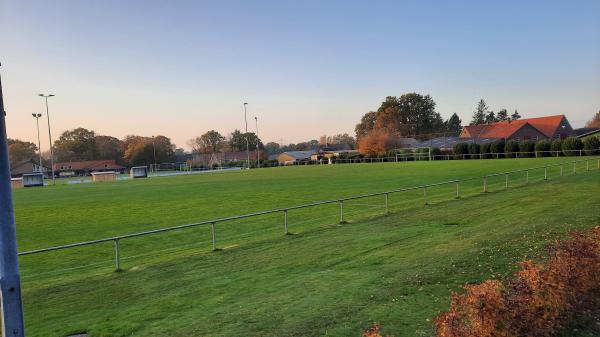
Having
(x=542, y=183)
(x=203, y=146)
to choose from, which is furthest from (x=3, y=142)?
(x=203, y=146)

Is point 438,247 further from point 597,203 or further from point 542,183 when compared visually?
point 542,183

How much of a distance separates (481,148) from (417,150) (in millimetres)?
12582

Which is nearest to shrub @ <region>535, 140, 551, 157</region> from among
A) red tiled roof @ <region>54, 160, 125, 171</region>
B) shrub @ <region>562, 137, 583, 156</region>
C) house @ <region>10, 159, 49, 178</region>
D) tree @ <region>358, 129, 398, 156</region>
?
shrub @ <region>562, 137, 583, 156</region>

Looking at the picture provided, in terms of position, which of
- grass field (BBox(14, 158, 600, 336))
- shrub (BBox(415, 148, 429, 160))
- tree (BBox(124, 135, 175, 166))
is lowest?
grass field (BBox(14, 158, 600, 336))

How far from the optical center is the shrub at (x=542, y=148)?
58156 mm

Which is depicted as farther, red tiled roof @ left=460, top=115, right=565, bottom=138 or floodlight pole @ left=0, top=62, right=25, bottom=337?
red tiled roof @ left=460, top=115, right=565, bottom=138

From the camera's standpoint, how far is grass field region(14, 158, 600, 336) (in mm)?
6758

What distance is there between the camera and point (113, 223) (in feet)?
66.0

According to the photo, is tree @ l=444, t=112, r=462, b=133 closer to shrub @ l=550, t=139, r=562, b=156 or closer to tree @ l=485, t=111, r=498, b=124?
tree @ l=485, t=111, r=498, b=124

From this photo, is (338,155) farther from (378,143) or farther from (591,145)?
(591,145)

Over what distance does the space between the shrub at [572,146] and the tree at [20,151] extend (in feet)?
419

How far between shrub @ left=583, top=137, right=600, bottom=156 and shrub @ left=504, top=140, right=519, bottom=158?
30.6 ft

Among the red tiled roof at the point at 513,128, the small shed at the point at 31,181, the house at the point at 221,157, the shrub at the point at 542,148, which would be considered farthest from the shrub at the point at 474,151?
the house at the point at 221,157

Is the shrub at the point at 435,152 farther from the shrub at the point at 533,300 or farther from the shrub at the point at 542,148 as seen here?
the shrub at the point at 533,300
